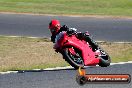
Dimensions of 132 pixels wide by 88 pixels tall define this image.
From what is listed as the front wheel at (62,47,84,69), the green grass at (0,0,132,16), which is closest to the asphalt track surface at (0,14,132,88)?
the front wheel at (62,47,84,69)

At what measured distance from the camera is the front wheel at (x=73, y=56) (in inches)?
563

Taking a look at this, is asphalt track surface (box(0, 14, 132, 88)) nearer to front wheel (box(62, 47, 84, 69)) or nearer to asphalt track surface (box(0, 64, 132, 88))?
asphalt track surface (box(0, 64, 132, 88))

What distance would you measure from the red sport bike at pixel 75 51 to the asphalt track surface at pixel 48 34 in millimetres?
534

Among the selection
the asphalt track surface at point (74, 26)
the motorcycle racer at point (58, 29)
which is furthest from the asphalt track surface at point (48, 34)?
the motorcycle racer at point (58, 29)

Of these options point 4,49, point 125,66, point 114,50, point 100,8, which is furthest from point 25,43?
point 100,8

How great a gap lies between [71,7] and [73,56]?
68.7 feet

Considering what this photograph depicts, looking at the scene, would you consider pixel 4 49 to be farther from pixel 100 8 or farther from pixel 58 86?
pixel 100 8

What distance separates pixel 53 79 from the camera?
14.5 m

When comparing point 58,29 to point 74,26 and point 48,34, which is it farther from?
point 74,26

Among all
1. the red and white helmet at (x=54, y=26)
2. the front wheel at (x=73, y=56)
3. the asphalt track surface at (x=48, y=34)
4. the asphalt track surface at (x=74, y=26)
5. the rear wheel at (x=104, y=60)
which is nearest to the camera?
the asphalt track surface at (x=48, y=34)

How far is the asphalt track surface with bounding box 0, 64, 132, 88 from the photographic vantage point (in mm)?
13773

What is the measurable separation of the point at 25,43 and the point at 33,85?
24.6 ft

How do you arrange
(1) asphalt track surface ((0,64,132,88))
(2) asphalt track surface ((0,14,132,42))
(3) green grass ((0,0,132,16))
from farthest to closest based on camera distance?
(3) green grass ((0,0,132,16)), (2) asphalt track surface ((0,14,132,42)), (1) asphalt track surface ((0,64,132,88))

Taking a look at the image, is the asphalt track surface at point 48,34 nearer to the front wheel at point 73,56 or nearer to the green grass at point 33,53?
the front wheel at point 73,56
